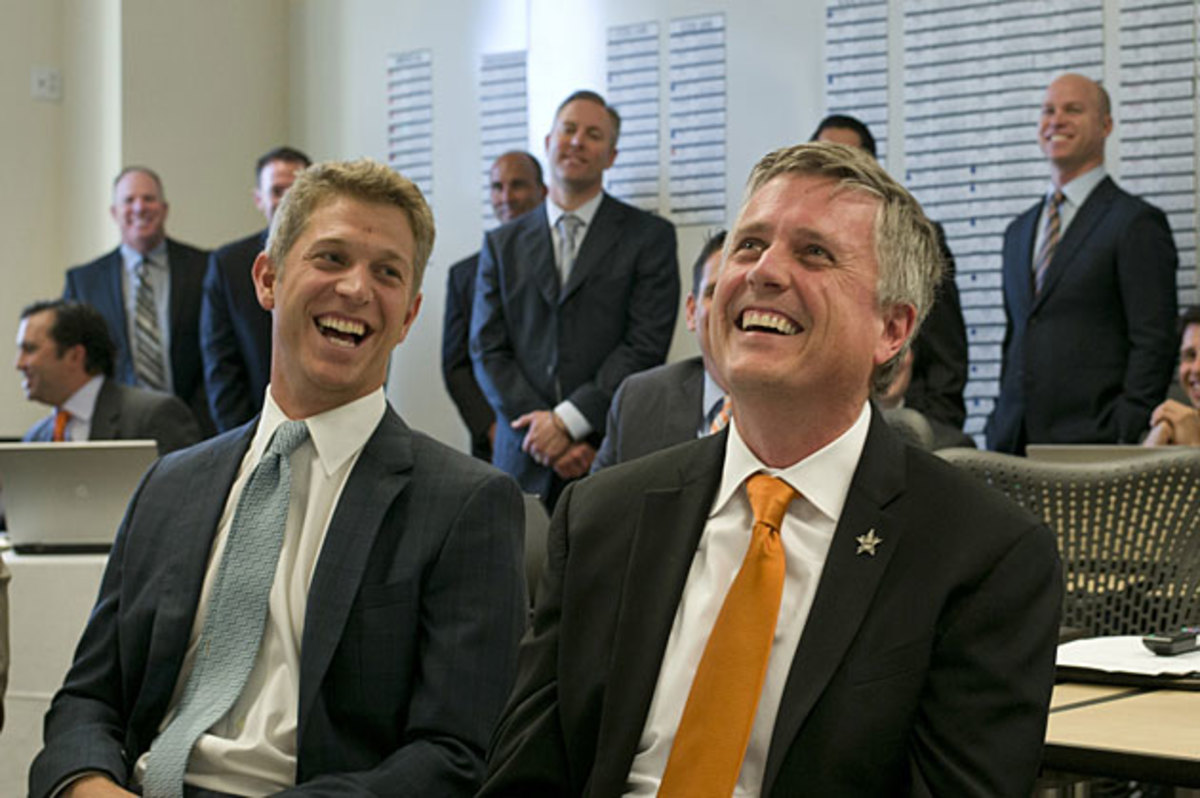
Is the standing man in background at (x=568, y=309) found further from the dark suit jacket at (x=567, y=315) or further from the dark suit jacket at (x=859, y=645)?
the dark suit jacket at (x=859, y=645)

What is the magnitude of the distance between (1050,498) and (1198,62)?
3.28 metres

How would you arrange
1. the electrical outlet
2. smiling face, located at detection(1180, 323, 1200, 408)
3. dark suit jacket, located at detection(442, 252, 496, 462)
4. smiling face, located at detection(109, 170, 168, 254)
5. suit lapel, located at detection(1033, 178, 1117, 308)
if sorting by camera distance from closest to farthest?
smiling face, located at detection(1180, 323, 1200, 408) → suit lapel, located at detection(1033, 178, 1117, 308) → dark suit jacket, located at detection(442, 252, 496, 462) → smiling face, located at detection(109, 170, 168, 254) → the electrical outlet

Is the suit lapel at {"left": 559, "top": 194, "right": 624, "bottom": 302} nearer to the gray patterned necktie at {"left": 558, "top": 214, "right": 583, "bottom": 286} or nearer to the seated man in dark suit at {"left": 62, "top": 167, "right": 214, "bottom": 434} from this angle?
the gray patterned necktie at {"left": 558, "top": 214, "right": 583, "bottom": 286}

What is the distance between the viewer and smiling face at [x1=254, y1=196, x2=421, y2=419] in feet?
7.38

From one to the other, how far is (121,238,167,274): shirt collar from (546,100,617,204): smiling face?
199cm

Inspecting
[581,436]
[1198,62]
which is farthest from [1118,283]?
[581,436]

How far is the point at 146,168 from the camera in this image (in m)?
6.88

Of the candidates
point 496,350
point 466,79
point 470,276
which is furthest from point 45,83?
point 496,350

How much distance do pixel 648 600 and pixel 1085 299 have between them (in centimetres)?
364

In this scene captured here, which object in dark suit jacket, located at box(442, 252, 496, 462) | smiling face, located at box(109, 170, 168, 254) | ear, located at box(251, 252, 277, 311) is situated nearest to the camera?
ear, located at box(251, 252, 277, 311)

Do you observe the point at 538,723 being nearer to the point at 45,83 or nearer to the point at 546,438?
the point at 546,438

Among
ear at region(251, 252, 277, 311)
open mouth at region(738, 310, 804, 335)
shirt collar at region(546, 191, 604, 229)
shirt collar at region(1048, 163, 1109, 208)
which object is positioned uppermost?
shirt collar at region(1048, 163, 1109, 208)

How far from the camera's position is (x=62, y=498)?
375 cm

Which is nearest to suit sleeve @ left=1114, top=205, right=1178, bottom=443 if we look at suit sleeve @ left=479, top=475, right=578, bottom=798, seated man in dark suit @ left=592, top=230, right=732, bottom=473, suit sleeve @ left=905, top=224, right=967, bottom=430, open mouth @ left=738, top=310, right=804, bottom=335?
suit sleeve @ left=905, top=224, right=967, bottom=430
